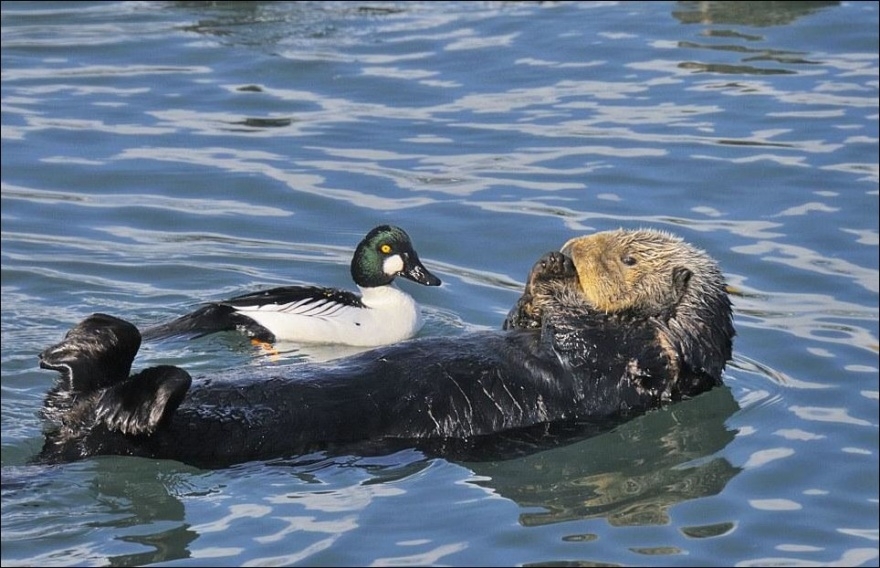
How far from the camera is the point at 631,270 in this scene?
6.69m

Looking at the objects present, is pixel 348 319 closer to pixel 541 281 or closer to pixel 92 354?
pixel 541 281

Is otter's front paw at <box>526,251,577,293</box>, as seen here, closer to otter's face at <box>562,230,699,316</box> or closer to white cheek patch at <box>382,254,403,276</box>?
otter's face at <box>562,230,699,316</box>

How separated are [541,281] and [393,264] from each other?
6.19ft

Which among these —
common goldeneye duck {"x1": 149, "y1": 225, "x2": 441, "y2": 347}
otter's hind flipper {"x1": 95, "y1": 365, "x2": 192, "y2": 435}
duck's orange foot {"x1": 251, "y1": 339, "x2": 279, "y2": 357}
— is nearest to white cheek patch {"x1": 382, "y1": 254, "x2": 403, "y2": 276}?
common goldeneye duck {"x1": 149, "y1": 225, "x2": 441, "y2": 347}

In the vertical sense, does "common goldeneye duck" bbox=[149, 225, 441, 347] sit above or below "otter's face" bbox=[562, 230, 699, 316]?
below

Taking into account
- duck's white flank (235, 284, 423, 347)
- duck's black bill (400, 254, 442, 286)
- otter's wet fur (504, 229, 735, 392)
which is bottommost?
duck's white flank (235, 284, 423, 347)

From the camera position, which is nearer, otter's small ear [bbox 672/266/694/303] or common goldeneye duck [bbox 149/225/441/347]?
otter's small ear [bbox 672/266/694/303]

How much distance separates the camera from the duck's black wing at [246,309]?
25.7 feet

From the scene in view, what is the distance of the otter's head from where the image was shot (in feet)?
21.1

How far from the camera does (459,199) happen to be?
988 centimetres

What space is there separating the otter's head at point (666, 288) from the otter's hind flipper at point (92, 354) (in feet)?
6.95

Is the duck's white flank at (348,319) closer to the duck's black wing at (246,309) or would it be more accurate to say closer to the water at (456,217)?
the duck's black wing at (246,309)

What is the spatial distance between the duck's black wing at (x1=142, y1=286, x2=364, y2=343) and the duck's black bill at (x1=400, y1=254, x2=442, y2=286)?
43 centimetres

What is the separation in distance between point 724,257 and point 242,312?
290 cm
